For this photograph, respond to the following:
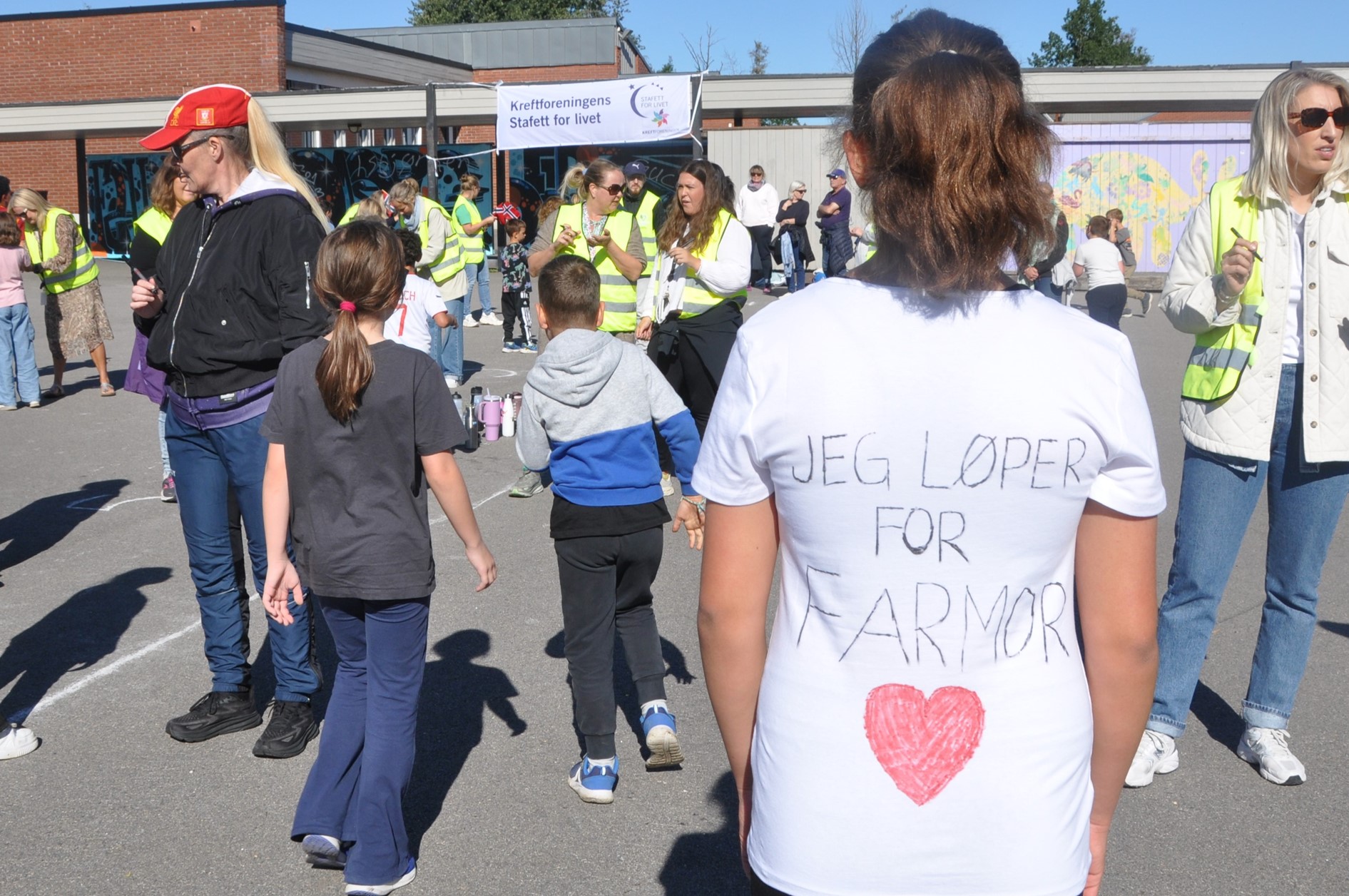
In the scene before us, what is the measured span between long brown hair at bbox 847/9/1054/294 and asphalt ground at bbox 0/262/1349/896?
16 cm

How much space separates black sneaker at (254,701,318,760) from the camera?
4203mm

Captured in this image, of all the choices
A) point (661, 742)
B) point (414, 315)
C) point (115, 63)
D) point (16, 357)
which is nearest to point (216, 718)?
point (661, 742)

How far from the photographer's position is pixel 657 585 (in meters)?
6.22

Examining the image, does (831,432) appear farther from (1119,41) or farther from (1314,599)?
(1119,41)

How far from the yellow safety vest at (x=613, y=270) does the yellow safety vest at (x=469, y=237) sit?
4639mm

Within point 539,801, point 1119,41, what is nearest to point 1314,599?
point 539,801

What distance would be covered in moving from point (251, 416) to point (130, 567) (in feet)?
9.73

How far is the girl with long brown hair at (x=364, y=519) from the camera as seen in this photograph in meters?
3.33

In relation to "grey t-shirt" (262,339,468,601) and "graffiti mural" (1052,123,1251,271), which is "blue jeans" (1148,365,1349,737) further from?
"graffiti mural" (1052,123,1251,271)

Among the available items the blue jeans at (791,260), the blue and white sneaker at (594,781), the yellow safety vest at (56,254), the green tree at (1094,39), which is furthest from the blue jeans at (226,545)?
the green tree at (1094,39)

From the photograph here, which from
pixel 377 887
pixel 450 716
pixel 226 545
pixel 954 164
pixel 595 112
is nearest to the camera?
pixel 954 164

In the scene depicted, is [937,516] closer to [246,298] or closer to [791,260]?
[246,298]

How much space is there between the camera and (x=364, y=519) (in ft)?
11.1

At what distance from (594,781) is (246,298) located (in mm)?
1983
